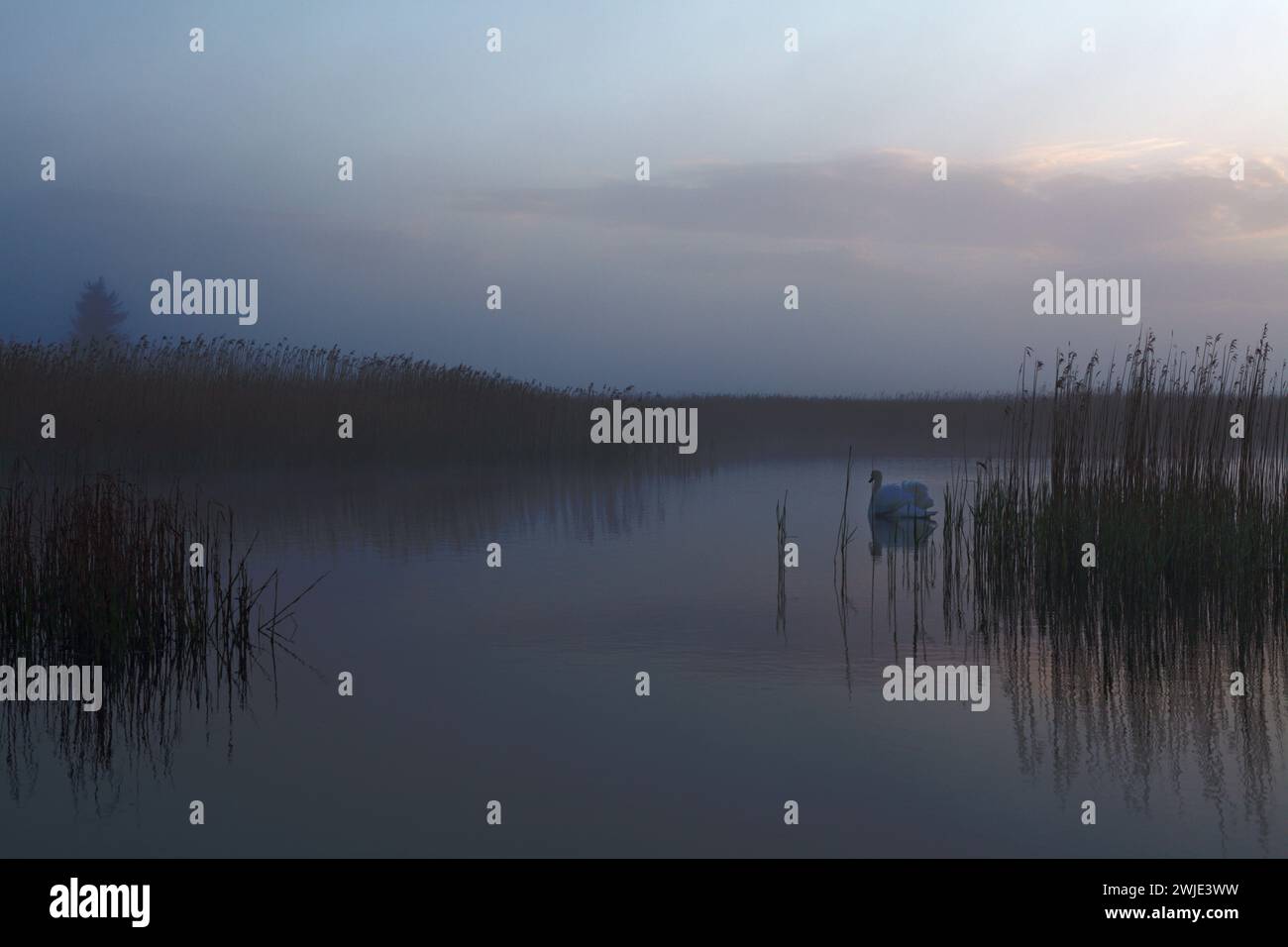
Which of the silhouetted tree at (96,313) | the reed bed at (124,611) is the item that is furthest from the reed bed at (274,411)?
the silhouetted tree at (96,313)

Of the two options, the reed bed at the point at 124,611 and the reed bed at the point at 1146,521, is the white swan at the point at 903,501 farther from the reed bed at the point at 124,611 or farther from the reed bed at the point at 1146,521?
Result: the reed bed at the point at 124,611

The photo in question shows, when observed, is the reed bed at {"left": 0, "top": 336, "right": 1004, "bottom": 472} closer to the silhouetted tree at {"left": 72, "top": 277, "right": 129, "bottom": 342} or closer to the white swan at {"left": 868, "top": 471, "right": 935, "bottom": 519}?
the white swan at {"left": 868, "top": 471, "right": 935, "bottom": 519}

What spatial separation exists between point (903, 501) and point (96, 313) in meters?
56.1

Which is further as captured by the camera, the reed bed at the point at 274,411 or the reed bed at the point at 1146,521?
the reed bed at the point at 274,411

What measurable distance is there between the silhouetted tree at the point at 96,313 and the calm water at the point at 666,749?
2188 inches

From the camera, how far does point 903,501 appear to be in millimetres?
11672

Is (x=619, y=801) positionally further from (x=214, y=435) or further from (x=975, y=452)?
(x=975, y=452)

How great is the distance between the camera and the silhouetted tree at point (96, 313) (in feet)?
191

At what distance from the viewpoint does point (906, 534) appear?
11.3m

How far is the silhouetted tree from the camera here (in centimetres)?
5809

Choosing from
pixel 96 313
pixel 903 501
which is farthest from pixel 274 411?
pixel 96 313

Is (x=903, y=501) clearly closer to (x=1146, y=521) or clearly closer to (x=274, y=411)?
(x=1146, y=521)

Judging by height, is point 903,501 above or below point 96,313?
below

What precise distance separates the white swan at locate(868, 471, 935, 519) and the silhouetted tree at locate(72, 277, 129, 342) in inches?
2123
